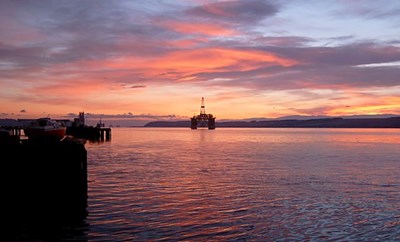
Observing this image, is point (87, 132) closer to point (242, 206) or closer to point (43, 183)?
point (43, 183)

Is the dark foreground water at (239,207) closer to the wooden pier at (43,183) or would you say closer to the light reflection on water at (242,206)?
the light reflection on water at (242,206)

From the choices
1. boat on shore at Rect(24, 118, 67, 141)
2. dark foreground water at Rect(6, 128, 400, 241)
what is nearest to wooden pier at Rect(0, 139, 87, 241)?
dark foreground water at Rect(6, 128, 400, 241)

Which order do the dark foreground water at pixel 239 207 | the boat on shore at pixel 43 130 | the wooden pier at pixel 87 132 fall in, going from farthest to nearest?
the wooden pier at pixel 87 132
the boat on shore at pixel 43 130
the dark foreground water at pixel 239 207

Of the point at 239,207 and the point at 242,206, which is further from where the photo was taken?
the point at 242,206

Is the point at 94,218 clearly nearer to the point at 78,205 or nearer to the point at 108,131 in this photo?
the point at 78,205

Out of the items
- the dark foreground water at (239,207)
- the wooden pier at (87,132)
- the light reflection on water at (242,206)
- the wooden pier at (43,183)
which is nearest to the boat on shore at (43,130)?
the dark foreground water at (239,207)

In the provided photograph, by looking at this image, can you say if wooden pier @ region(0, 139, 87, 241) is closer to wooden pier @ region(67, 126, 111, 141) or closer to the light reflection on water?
the light reflection on water

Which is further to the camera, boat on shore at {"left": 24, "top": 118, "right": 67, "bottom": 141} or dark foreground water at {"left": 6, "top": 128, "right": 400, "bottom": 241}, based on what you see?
boat on shore at {"left": 24, "top": 118, "right": 67, "bottom": 141}

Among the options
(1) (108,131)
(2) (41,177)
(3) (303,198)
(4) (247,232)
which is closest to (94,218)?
(2) (41,177)

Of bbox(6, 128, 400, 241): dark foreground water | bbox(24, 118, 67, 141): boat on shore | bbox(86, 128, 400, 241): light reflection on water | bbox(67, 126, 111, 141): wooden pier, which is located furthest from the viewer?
bbox(67, 126, 111, 141): wooden pier

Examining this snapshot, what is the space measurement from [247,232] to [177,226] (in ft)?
10.4

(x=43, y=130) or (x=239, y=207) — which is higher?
(x=43, y=130)

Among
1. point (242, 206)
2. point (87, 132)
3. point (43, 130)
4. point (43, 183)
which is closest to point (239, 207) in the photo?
point (242, 206)

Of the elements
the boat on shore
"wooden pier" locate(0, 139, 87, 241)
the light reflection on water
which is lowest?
the light reflection on water
